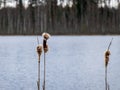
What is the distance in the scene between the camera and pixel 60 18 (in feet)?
224

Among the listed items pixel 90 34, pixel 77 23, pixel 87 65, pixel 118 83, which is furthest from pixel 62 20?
pixel 118 83

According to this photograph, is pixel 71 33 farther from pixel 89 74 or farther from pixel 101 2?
pixel 89 74

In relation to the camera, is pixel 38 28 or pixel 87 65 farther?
pixel 38 28

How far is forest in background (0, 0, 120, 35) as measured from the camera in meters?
64.8

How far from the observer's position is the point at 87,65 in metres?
20.7

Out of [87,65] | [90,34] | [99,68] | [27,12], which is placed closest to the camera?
[99,68]

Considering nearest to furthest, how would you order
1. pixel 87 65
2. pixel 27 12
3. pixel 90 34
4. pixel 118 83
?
pixel 118 83 → pixel 87 65 → pixel 90 34 → pixel 27 12

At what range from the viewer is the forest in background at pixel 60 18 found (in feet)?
212

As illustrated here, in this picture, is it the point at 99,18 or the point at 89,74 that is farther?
the point at 99,18

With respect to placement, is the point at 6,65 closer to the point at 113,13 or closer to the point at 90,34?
the point at 90,34

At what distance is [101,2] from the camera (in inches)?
2881

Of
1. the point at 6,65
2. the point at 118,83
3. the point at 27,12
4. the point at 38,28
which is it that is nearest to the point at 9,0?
the point at 27,12

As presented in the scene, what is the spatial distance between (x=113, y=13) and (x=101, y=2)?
527cm

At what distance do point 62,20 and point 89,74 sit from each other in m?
50.4
